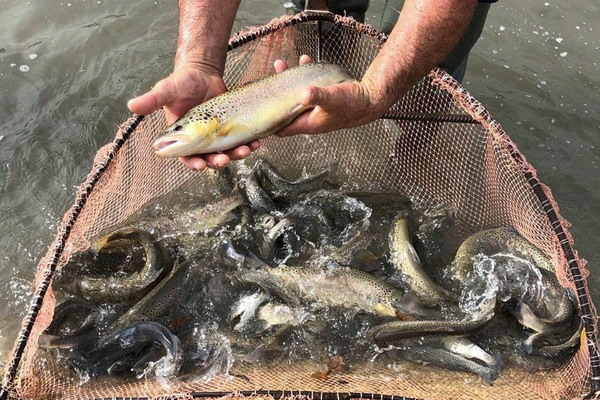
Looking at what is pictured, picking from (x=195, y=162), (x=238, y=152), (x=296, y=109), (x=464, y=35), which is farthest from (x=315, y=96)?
(x=464, y=35)

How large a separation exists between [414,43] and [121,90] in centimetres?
343

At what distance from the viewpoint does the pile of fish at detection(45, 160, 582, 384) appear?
326 centimetres

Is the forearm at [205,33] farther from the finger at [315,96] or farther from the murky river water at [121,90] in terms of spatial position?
the murky river water at [121,90]

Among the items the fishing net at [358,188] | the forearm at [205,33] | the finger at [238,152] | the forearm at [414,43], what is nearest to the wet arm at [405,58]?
the forearm at [414,43]

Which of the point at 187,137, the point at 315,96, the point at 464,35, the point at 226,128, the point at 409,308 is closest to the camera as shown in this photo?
the point at 315,96

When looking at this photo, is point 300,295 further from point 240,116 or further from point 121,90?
point 121,90

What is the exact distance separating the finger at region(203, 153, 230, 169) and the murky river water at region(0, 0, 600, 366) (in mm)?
1974

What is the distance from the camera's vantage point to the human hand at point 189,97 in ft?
9.30

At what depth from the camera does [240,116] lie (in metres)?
2.89

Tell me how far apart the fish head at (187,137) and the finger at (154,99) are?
0.19 meters

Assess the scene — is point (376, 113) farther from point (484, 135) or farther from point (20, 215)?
point (20, 215)

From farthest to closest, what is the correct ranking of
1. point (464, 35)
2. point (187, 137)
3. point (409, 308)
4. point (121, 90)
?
1. point (121, 90)
2. point (464, 35)
3. point (409, 308)
4. point (187, 137)

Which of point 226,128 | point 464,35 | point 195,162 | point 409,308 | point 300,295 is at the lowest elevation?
point 300,295

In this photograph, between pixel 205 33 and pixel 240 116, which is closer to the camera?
pixel 240 116
